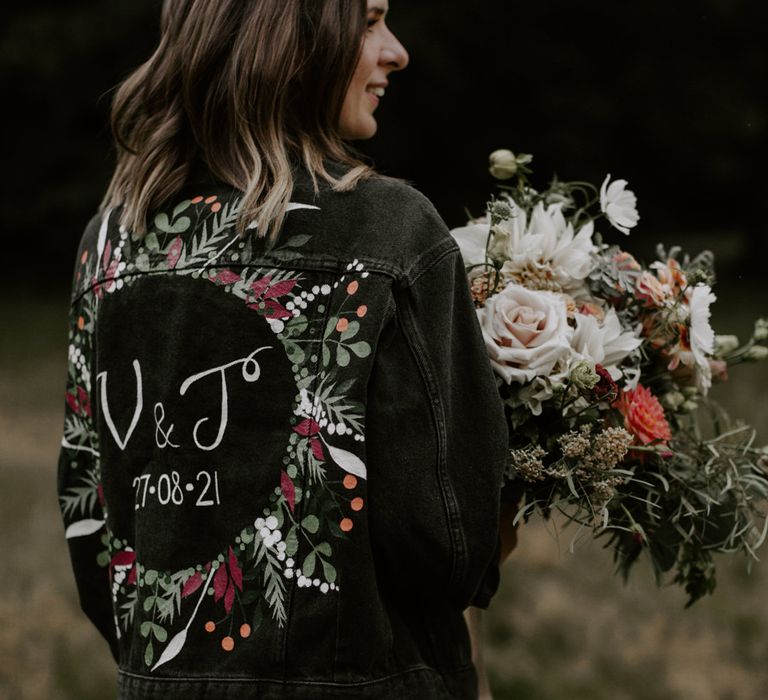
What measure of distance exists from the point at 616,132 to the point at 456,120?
2240mm

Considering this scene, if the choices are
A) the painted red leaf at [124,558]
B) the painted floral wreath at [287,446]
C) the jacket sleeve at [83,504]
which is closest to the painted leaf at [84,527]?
the jacket sleeve at [83,504]

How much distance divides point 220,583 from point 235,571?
1.3 inches

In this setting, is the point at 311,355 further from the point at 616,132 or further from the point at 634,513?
the point at 616,132

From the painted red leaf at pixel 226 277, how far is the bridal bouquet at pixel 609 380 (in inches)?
18.7

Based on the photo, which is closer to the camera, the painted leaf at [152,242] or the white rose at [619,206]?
the painted leaf at [152,242]

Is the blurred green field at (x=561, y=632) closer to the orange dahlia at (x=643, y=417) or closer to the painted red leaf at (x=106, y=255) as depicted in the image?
the orange dahlia at (x=643, y=417)

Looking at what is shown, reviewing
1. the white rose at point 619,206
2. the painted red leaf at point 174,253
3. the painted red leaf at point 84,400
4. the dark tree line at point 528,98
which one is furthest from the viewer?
the dark tree line at point 528,98

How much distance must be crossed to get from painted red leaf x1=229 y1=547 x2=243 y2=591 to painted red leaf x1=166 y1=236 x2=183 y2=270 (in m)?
0.48

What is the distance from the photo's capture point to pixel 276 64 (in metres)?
1.73

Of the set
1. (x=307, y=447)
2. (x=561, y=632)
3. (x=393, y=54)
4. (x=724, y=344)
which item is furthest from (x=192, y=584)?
(x=561, y=632)

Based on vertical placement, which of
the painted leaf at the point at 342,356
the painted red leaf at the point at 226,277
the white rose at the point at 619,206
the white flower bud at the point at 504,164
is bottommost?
the painted leaf at the point at 342,356

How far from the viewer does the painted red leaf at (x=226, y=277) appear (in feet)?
5.61

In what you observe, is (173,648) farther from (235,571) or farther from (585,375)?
(585,375)

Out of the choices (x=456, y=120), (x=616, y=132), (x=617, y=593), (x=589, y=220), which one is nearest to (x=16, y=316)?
(x=456, y=120)
